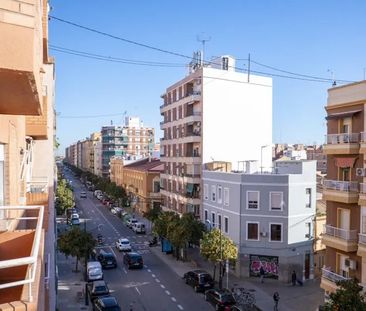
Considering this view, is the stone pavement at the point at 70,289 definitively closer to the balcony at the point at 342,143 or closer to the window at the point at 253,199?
the window at the point at 253,199

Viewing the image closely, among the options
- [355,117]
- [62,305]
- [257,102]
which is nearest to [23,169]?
[355,117]

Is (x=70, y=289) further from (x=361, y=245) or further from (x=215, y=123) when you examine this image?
(x=215, y=123)

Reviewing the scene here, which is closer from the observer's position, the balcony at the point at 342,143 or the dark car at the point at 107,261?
the balcony at the point at 342,143

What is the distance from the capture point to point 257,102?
46938 millimetres

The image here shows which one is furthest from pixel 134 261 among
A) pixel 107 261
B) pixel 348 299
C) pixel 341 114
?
pixel 348 299

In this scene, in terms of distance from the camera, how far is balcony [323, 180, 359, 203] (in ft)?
69.8

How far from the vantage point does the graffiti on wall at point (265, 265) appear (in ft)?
108

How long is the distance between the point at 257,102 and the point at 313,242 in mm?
17998

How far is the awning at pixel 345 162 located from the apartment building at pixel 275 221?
34.2ft

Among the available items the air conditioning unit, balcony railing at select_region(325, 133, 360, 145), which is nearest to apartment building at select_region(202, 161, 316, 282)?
balcony railing at select_region(325, 133, 360, 145)

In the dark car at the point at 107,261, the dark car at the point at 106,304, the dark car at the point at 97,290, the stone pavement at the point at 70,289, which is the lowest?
the stone pavement at the point at 70,289

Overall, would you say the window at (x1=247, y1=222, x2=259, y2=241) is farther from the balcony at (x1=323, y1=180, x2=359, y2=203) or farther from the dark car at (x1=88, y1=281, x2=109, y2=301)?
the dark car at (x1=88, y1=281, x2=109, y2=301)

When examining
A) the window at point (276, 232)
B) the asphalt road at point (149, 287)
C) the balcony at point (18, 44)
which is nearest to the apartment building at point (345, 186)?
the asphalt road at point (149, 287)

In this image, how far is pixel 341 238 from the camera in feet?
70.7
